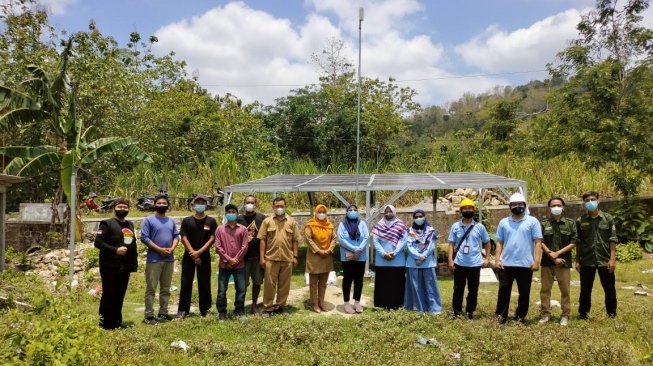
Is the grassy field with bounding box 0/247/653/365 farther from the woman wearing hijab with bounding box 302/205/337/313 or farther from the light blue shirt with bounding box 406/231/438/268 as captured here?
Answer: the light blue shirt with bounding box 406/231/438/268

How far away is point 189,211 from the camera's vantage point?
664 inches

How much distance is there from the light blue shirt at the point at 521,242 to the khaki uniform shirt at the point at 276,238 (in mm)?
2777

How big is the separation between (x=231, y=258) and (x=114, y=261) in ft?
4.60

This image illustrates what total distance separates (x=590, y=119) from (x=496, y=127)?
10166 mm

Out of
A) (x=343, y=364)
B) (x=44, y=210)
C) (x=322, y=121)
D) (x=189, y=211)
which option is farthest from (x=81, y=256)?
(x=322, y=121)

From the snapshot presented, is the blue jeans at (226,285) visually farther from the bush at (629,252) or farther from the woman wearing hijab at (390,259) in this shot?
the bush at (629,252)

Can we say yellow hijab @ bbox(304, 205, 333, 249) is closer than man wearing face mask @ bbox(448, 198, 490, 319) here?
No

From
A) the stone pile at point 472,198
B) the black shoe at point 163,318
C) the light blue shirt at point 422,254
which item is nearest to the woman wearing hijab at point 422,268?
the light blue shirt at point 422,254

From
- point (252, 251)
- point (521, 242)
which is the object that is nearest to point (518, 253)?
point (521, 242)

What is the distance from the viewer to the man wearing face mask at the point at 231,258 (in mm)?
6684

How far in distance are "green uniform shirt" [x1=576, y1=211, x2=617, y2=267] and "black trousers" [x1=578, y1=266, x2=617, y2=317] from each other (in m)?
0.11

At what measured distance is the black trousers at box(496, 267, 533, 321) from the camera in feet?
20.6

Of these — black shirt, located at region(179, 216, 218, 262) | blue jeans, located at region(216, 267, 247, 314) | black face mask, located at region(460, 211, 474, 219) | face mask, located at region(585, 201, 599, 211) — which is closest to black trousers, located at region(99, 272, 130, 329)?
black shirt, located at region(179, 216, 218, 262)

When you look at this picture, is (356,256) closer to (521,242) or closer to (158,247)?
(521,242)
